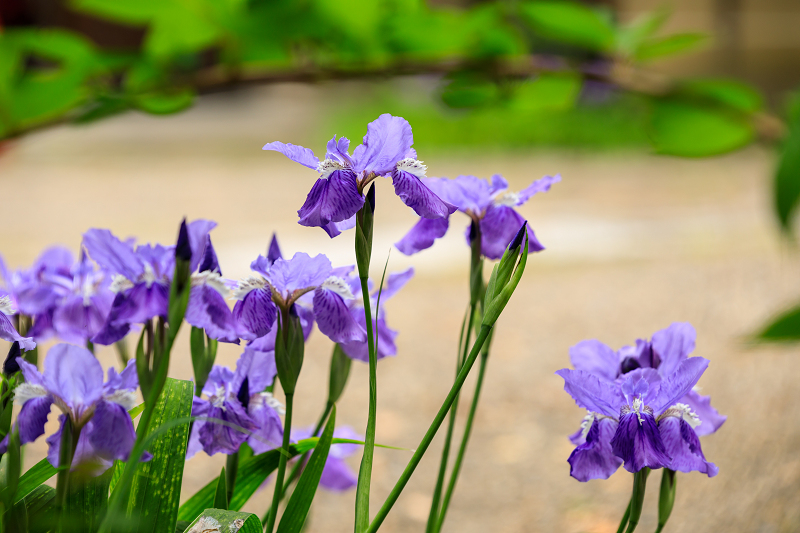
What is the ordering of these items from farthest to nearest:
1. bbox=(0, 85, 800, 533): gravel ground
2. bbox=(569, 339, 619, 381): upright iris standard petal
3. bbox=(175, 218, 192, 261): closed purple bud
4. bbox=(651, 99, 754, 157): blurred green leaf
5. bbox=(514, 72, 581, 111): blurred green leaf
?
bbox=(0, 85, 800, 533): gravel ground < bbox=(514, 72, 581, 111): blurred green leaf < bbox=(651, 99, 754, 157): blurred green leaf < bbox=(569, 339, 619, 381): upright iris standard petal < bbox=(175, 218, 192, 261): closed purple bud

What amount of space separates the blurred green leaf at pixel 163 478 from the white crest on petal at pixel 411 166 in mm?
242

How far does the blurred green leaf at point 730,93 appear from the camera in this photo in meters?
0.85

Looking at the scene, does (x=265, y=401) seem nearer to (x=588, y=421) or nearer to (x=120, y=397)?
(x=120, y=397)

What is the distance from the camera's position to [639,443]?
509 mm

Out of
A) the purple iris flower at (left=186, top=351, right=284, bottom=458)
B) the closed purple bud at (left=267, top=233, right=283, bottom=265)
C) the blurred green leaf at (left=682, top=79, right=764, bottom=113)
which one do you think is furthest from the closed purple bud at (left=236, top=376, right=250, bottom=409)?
the blurred green leaf at (left=682, top=79, right=764, bottom=113)

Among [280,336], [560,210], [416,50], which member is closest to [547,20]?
[416,50]

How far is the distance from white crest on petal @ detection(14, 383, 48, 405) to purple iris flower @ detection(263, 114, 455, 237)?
0.70 feet

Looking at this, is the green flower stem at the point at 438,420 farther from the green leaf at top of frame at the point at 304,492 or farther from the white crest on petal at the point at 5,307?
the white crest on petal at the point at 5,307

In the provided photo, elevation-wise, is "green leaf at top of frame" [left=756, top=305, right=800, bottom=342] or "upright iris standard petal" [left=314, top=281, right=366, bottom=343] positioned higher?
"green leaf at top of frame" [left=756, top=305, right=800, bottom=342]

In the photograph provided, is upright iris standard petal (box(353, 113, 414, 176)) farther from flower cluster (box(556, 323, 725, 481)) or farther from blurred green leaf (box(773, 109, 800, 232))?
blurred green leaf (box(773, 109, 800, 232))

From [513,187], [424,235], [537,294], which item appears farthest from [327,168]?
[513,187]

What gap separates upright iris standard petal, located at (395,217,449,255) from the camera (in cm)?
61

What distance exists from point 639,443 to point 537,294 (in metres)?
2.60

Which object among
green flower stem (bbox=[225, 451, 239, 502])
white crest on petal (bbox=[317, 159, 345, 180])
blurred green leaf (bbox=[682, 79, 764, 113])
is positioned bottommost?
green flower stem (bbox=[225, 451, 239, 502])
